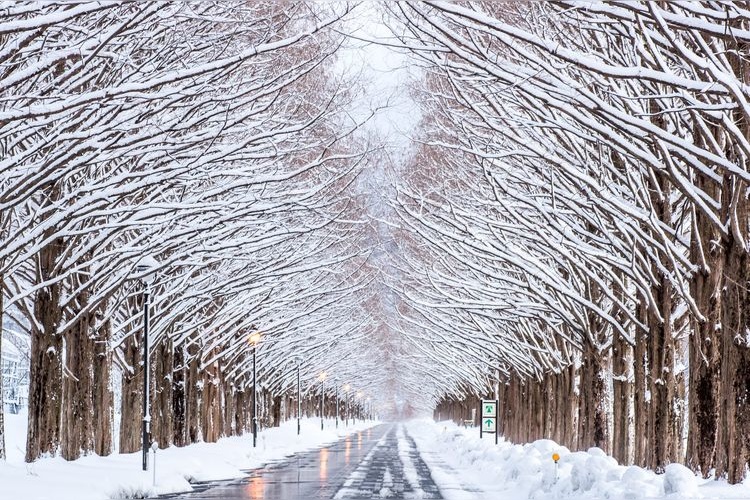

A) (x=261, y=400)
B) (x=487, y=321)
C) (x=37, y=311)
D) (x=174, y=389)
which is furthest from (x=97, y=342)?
(x=261, y=400)

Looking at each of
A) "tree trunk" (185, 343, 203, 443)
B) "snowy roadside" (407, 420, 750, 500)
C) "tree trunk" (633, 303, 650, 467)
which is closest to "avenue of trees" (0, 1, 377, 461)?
"tree trunk" (185, 343, 203, 443)

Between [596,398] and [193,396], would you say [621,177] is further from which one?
[193,396]

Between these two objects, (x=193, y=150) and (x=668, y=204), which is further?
(x=193, y=150)

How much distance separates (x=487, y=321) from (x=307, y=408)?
71.6 meters

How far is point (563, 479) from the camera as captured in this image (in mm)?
18078

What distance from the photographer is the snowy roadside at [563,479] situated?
13.5 meters

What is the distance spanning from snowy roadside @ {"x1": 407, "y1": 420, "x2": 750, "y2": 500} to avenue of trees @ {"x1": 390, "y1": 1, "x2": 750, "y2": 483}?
1.10 metres

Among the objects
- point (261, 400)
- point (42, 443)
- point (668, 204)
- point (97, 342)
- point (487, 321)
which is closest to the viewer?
point (668, 204)

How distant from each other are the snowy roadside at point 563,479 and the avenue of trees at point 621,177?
1.10 meters

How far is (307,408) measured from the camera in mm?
114875

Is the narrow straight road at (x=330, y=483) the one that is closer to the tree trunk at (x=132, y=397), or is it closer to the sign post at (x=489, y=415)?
the sign post at (x=489, y=415)

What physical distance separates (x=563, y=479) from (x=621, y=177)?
19.8ft

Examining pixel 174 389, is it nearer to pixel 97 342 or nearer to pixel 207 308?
pixel 207 308

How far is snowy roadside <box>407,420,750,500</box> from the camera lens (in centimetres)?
1352
